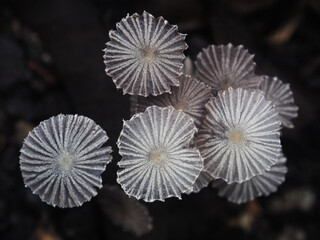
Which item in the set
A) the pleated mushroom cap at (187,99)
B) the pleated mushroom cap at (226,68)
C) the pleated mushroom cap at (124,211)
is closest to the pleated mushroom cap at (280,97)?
the pleated mushroom cap at (226,68)

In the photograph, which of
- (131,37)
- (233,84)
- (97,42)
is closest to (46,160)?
(131,37)

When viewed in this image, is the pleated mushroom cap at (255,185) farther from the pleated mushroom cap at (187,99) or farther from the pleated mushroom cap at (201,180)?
the pleated mushroom cap at (187,99)

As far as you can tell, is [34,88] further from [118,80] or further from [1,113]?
[118,80]

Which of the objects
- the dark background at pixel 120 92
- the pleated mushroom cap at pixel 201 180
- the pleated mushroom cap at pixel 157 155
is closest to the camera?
the pleated mushroom cap at pixel 157 155

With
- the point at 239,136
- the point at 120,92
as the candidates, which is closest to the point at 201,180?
the point at 239,136

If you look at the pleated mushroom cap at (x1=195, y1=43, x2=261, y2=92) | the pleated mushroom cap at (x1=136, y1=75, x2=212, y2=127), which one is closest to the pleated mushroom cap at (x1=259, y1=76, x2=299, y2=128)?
the pleated mushroom cap at (x1=195, y1=43, x2=261, y2=92)

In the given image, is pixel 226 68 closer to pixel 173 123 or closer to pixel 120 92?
pixel 173 123

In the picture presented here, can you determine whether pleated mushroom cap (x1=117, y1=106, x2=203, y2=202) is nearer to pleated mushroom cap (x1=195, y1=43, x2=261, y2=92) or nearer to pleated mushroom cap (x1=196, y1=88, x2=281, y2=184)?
pleated mushroom cap (x1=196, y1=88, x2=281, y2=184)
